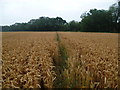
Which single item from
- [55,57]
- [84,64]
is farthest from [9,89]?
[55,57]

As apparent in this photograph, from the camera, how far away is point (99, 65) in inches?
172

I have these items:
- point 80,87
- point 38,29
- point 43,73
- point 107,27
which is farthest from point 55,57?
point 38,29

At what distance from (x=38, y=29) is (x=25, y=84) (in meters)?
65.5

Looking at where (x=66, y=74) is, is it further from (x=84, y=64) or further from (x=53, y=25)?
(x=53, y=25)

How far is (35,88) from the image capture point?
10.0 ft

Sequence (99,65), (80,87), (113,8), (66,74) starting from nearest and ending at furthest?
1. (80,87)
2. (66,74)
3. (99,65)
4. (113,8)

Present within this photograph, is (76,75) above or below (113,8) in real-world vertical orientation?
below

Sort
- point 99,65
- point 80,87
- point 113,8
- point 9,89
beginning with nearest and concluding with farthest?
point 9,89 → point 80,87 → point 99,65 → point 113,8

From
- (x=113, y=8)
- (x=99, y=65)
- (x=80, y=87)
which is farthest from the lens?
(x=113, y=8)

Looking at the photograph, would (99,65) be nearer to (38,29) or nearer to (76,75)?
(76,75)

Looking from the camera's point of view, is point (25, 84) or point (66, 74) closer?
point (25, 84)

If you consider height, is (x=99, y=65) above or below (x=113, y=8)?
below

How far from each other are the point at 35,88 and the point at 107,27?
194ft

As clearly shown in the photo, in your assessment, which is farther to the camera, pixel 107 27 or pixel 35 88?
pixel 107 27
